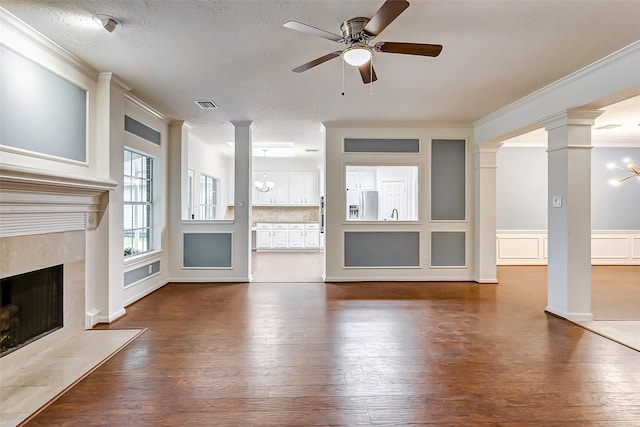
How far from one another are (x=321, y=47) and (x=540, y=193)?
6.19m

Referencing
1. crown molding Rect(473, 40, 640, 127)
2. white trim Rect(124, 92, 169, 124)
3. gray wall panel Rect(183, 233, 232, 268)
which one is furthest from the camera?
gray wall panel Rect(183, 233, 232, 268)

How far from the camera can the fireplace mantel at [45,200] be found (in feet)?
7.66

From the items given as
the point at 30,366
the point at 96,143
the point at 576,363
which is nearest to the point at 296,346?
the point at 30,366

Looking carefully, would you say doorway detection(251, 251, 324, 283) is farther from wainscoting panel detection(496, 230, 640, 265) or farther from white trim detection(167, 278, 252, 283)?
wainscoting panel detection(496, 230, 640, 265)

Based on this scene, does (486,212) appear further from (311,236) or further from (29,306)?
(29,306)

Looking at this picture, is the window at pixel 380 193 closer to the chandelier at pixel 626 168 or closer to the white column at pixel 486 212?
the white column at pixel 486 212

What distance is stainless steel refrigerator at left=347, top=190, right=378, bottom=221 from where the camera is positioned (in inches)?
353

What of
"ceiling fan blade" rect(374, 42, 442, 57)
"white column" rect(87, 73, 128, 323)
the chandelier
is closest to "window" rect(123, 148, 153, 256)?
"white column" rect(87, 73, 128, 323)

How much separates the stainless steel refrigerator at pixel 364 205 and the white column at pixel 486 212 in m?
3.72

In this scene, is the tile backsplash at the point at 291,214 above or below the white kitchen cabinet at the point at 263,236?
above

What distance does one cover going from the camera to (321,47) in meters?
2.81

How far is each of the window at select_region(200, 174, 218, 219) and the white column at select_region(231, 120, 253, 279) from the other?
249cm

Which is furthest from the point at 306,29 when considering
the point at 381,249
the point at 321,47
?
the point at 381,249

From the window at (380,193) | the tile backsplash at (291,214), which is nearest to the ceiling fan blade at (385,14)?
the window at (380,193)
